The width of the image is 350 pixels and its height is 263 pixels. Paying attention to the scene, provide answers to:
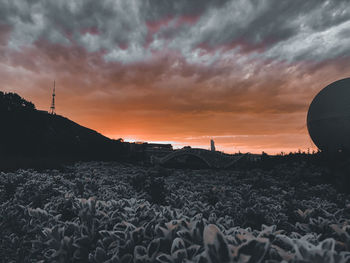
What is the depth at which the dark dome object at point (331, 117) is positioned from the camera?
2480 centimetres

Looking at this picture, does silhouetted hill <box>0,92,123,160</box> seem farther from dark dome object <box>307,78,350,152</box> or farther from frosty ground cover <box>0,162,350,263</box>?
frosty ground cover <box>0,162,350,263</box>

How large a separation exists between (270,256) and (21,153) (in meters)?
39.1

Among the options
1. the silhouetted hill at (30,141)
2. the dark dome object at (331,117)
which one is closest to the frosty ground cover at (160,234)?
the dark dome object at (331,117)

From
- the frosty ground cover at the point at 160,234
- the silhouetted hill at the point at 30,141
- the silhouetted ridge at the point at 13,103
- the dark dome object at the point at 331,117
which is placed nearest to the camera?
the frosty ground cover at the point at 160,234

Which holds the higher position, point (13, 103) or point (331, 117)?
point (13, 103)

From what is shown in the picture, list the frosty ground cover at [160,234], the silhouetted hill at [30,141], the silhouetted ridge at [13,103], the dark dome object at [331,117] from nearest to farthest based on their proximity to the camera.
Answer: the frosty ground cover at [160,234] < the dark dome object at [331,117] < the silhouetted hill at [30,141] < the silhouetted ridge at [13,103]

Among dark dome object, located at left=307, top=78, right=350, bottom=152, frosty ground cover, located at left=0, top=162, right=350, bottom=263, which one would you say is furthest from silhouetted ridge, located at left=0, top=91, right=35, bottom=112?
dark dome object, located at left=307, top=78, right=350, bottom=152

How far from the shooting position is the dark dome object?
976 inches

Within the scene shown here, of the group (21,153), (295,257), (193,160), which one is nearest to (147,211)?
(295,257)

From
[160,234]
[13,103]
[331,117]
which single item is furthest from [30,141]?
[331,117]

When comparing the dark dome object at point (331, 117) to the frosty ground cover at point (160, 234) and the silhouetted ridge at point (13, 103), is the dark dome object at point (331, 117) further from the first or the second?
the silhouetted ridge at point (13, 103)

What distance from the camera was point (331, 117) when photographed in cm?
2575

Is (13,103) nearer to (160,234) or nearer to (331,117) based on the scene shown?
(160,234)

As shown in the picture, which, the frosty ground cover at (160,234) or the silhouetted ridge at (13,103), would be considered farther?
the silhouetted ridge at (13,103)
